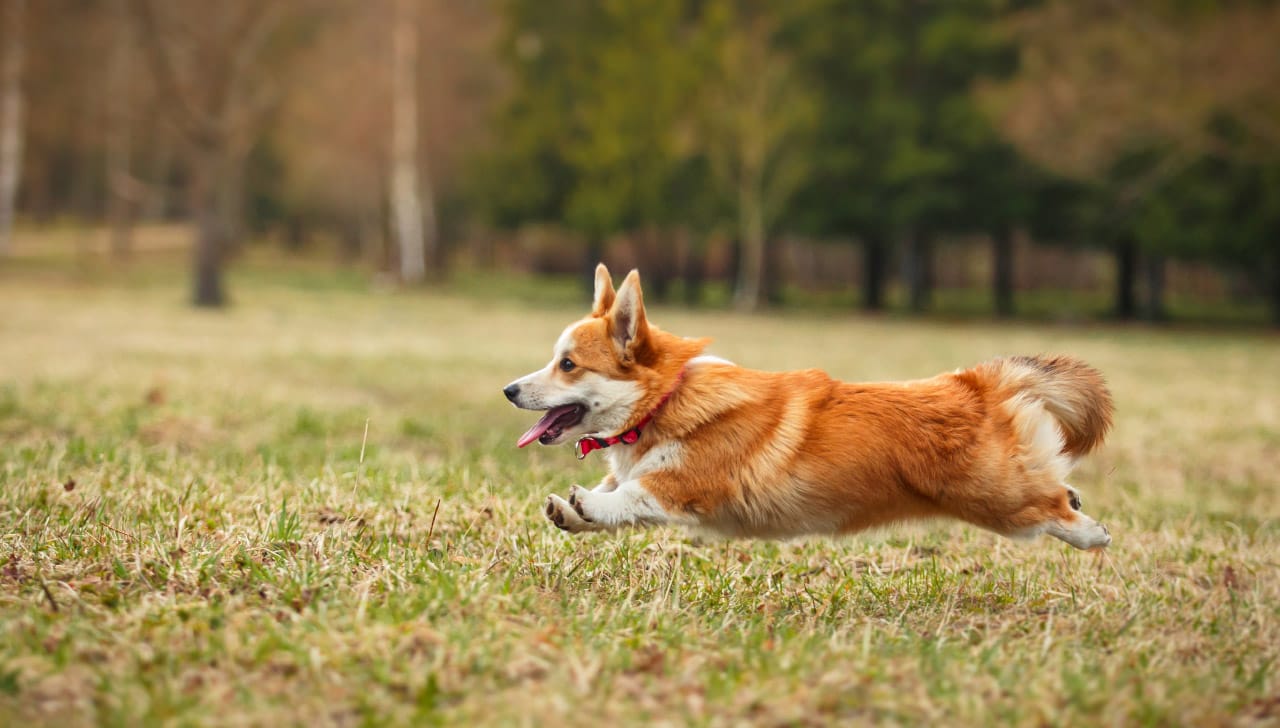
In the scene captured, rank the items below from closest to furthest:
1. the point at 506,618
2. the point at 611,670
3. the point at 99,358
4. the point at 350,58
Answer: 1. the point at 611,670
2. the point at 506,618
3. the point at 99,358
4. the point at 350,58

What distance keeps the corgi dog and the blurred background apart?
1928cm

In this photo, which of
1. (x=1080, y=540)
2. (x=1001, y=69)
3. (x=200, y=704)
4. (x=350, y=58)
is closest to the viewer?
(x=200, y=704)

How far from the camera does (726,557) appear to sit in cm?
444

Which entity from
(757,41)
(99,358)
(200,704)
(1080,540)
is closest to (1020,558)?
Answer: (1080,540)

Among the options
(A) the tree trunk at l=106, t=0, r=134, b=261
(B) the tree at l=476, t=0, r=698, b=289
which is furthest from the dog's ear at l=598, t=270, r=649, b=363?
(A) the tree trunk at l=106, t=0, r=134, b=261

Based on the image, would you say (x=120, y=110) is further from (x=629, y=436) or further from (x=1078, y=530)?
(x=1078, y=530)

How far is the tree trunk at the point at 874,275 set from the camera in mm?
30375

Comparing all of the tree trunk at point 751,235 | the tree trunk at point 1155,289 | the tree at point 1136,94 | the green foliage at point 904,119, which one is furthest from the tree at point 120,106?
the tree trunk at point 1155,289

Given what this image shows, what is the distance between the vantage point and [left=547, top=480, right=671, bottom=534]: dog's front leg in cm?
364

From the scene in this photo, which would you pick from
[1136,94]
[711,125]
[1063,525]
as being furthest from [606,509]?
[711,125]

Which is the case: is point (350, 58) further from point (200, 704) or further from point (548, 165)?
point (200, 704)

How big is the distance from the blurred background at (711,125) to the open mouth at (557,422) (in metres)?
19.1

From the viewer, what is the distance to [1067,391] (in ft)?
13.4

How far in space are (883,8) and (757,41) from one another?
11.6ft
